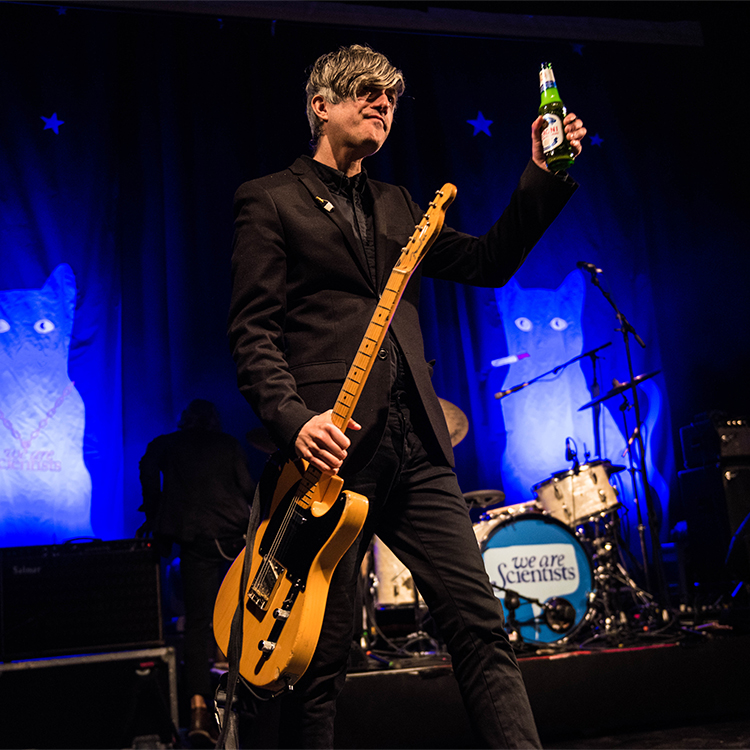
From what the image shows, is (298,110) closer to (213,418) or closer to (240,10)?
(240,10)

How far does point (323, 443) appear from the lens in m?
1.59

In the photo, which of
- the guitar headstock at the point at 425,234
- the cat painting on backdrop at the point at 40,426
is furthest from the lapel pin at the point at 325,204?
the cat painting on backdrop at the point at 40,426

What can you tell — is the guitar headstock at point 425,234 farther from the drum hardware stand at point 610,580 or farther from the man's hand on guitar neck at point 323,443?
the drum hardware stand at point 610,580

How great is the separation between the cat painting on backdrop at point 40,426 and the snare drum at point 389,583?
195 centimetres

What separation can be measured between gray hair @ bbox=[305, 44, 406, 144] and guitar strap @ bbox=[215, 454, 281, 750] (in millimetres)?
998

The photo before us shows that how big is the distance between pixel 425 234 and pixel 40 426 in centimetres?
405

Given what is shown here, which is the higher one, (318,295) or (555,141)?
(555,141)

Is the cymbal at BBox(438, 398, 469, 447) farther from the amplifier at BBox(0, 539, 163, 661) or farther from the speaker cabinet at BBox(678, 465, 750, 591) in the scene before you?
the speaker cabinet at BBox(678, 465, 750, 591)

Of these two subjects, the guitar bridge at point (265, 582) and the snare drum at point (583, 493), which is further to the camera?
the snare drum at point (583, 493)

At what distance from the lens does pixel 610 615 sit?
Result: 441 cm

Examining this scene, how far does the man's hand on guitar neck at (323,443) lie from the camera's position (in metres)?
1.59

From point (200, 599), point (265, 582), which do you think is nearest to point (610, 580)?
point (200, 599)

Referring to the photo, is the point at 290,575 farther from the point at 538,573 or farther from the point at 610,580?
the point at 610,580

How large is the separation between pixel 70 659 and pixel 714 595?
13.7 ft
